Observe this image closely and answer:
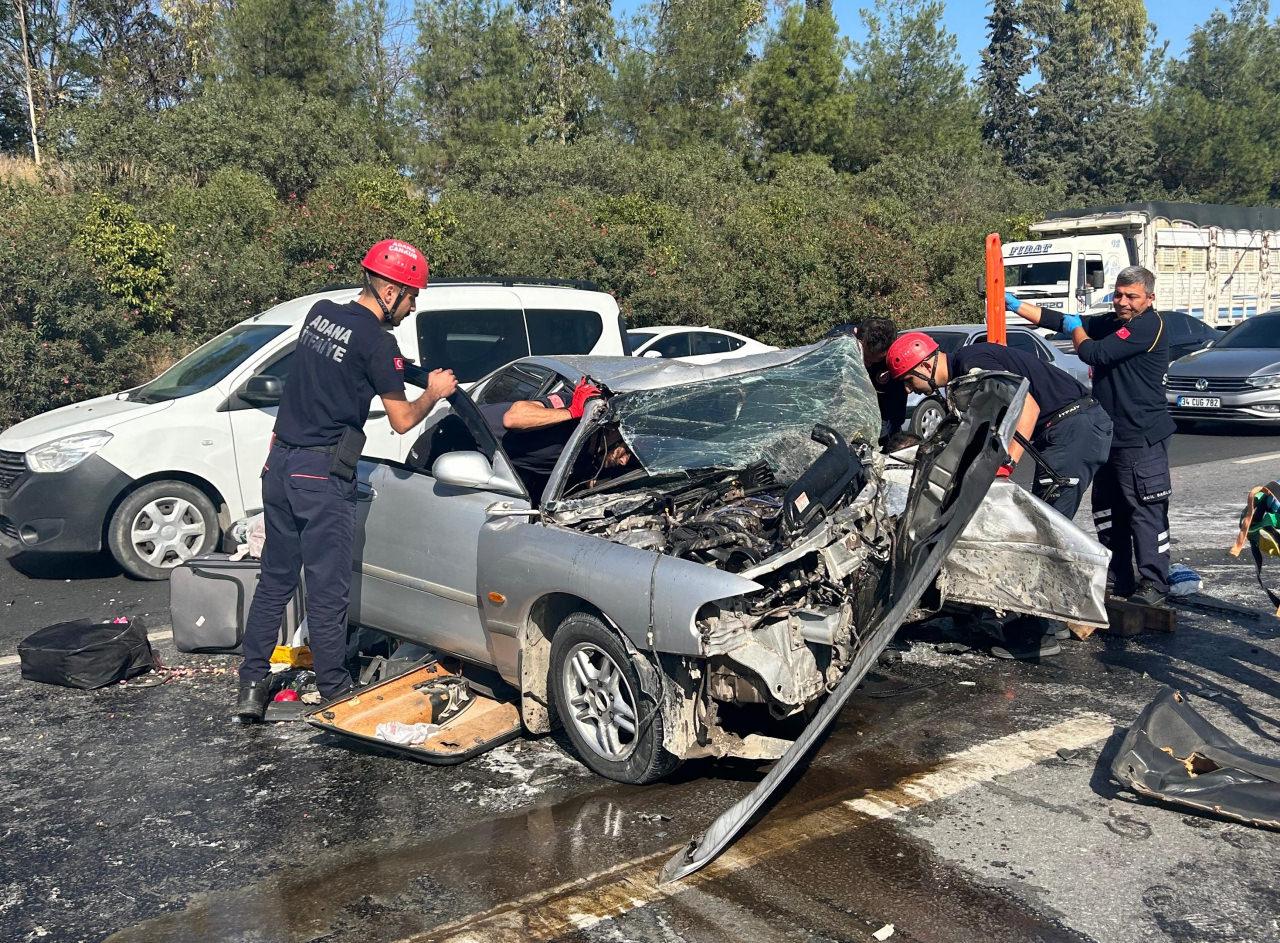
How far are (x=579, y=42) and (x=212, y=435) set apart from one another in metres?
29.4

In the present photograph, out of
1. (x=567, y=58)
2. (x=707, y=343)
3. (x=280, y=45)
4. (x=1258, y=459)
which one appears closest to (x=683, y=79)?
(x=567, y=58)

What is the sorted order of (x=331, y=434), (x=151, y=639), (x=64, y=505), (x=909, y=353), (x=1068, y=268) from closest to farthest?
(x=331, y=434)
(x=909, y=353)
(x=151, y=639)
(x=64, y=505)
(x=1068, y=268)

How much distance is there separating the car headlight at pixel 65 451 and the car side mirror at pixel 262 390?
3.18 ft

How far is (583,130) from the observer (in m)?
33.6

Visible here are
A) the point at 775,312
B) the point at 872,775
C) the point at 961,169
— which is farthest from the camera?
the point at 961,169

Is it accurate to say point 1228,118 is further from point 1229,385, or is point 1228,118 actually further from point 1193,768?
point 1193,768

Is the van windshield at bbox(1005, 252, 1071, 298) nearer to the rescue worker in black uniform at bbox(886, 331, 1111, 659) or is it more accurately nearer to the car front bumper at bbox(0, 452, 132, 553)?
the rescue worker in black uniform at bbox(886, 331, 1111, 659)

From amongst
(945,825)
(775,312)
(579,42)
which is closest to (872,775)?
(945,825)

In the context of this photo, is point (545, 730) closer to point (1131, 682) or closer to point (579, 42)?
point (1131, 682)

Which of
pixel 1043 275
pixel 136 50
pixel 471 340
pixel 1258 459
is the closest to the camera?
pixel 471 340

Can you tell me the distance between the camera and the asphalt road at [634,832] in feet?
11.8

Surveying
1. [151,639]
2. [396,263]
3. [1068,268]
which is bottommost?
[151,639]

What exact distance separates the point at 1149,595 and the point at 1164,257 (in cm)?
1920

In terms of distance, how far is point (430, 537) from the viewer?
210 inches
